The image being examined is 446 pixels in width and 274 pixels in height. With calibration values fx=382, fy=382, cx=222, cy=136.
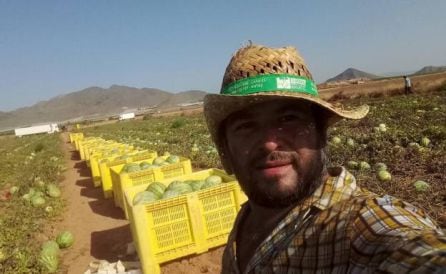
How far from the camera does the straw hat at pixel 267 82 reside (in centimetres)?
161

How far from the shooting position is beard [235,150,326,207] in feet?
5.13

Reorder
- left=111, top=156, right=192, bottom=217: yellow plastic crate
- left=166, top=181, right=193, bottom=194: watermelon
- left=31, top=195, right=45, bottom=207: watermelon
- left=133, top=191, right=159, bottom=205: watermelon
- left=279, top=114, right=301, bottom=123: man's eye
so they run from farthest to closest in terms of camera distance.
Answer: left=31, top=195, right=45, bottom=207: watermelon
left=111, top=156, right=192, bottom=217: yellow plastic crate
left=166, top=181, right=193, bottom=194: watermelon
left=133, top=191, right=159, bottom=205: watermelon
left=279, top=114, right=301, bottom=123: man's eye

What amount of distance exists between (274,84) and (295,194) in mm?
466

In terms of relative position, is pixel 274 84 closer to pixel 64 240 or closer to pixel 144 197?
pixel 144 197

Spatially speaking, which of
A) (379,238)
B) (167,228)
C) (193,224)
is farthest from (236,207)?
(379,238)

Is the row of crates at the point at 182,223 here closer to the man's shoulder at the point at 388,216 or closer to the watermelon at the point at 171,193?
the watermelon at the point at 171,193

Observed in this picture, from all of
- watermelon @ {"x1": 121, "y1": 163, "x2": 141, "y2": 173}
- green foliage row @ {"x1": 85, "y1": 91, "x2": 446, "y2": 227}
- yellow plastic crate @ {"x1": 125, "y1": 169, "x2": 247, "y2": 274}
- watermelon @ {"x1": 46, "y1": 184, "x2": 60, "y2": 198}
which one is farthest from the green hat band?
watermelon @ {"x1": 46, "y1": 184, "x2": 60, "y2": 198}

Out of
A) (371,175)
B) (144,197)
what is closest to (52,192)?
(144,197)

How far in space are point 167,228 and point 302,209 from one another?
373 centimetres

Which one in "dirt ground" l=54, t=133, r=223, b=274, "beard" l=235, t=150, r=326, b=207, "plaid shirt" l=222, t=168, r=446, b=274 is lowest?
"dirt ground" l=54, t=133, r=223, b=274

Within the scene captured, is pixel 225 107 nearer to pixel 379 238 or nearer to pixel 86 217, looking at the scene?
pixel 379 238

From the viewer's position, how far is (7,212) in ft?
30.2

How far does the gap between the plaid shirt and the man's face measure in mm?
111

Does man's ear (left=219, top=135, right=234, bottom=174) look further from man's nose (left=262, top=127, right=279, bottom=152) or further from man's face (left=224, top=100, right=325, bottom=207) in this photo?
man's nose (left=262, top=127, right=279, bottom=152)
